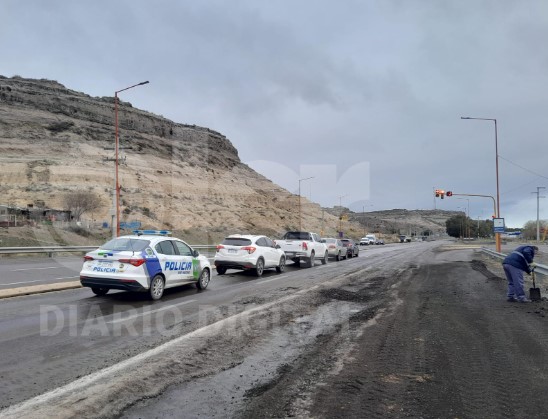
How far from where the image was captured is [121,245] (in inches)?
466

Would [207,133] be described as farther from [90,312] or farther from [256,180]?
[90,312]

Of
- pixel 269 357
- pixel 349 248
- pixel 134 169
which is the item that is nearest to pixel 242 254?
pixel 269 357

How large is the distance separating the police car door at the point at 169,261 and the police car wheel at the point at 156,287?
28cm

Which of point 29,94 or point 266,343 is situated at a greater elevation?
point 29,94

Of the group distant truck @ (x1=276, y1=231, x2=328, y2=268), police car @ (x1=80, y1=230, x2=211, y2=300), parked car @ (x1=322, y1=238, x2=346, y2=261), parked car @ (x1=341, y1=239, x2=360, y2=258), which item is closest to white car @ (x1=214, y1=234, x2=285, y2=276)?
distant truck @ (x1=276, y1=231, x2=328, y2=268)

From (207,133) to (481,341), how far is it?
97.4 metres

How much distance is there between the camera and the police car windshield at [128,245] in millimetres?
11688

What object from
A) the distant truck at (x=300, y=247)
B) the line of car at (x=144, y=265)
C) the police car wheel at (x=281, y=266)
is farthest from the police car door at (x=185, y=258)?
the distant truck at (x=300, y=247)

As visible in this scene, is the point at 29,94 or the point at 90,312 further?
the point at 29,94

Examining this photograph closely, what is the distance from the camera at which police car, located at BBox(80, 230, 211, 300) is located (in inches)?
443

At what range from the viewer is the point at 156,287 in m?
11.8

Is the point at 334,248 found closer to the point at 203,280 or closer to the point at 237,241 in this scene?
the point at 237,241

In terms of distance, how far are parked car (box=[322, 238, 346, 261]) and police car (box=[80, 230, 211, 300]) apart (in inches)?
757

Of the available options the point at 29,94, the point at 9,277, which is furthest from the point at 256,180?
the point at 9,277
